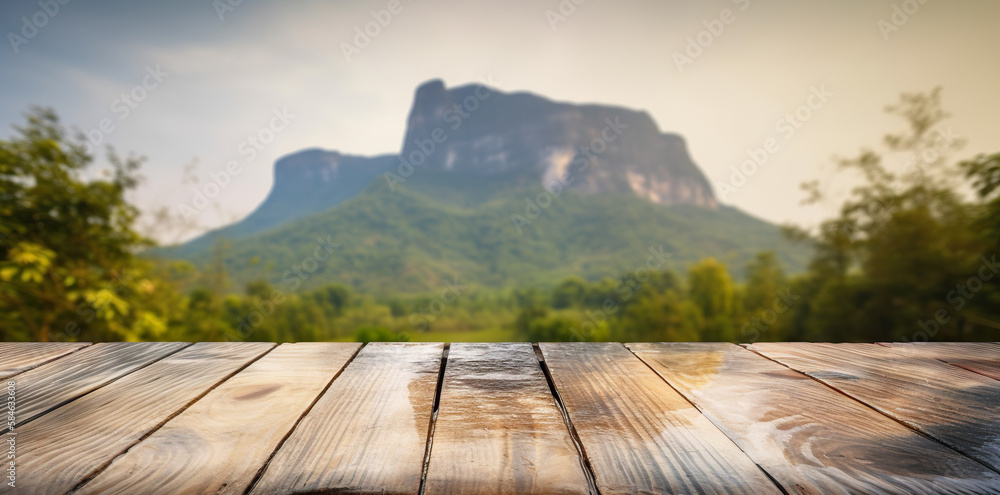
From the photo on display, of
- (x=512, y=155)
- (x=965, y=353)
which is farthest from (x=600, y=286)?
(x=512, y=155)

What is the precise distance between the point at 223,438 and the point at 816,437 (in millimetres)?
964

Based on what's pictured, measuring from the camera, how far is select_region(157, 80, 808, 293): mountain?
32438 millimetres

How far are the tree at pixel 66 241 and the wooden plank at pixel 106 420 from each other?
4.77 meters

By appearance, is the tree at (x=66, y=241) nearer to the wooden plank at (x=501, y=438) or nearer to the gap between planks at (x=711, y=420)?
the wooden plank at (x=501, y=438)

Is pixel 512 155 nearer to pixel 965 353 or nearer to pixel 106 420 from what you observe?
pixel 965 353

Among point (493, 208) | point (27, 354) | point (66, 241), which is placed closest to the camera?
point (27, 354)

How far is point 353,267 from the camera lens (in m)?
31.9

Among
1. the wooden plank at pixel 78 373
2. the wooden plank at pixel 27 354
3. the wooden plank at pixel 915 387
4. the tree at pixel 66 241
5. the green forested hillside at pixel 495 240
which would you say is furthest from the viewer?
the green forested hillside at pixel 495 240

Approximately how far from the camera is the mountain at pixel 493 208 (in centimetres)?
3244

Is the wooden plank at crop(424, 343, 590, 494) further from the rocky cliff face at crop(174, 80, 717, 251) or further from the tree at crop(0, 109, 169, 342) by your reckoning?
the rocky cliff face at crop(174, 80, 717, 251)

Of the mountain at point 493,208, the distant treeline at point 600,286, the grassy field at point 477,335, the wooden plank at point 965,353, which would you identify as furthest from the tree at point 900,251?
the grassy field at point 477,335

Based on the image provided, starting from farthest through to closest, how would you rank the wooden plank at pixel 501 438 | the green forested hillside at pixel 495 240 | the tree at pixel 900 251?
the green forested hillside at pixel 495 240, the tree at pixel 900 251, the wooden plank at pixel 501 438

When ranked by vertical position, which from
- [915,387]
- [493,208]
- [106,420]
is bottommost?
[106,420]

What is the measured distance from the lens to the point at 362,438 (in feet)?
2.24
